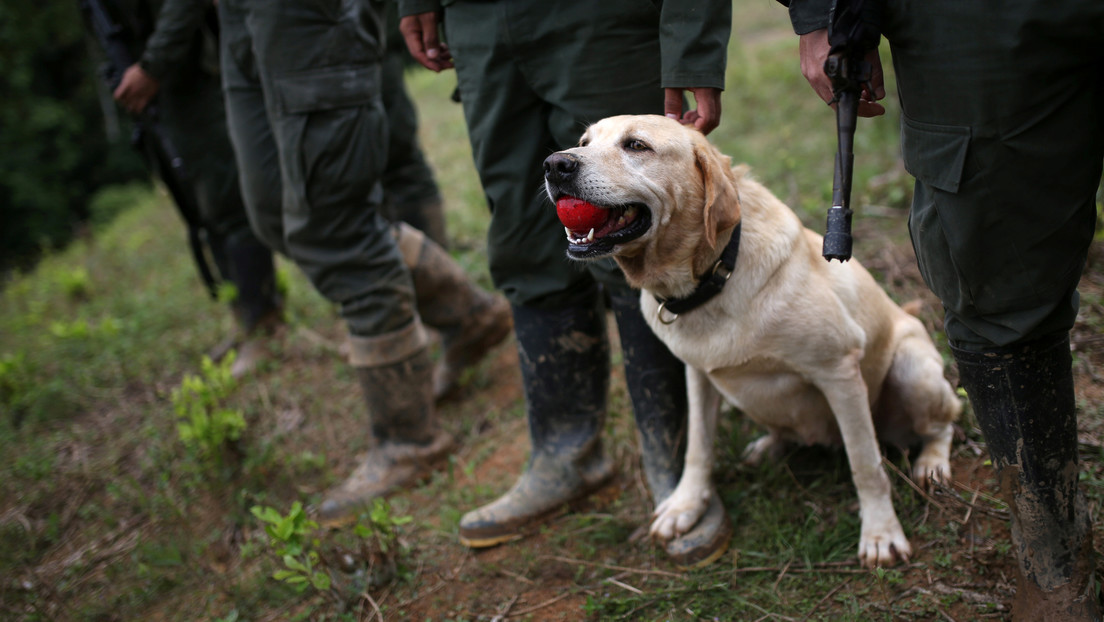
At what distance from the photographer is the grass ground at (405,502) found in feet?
7.02

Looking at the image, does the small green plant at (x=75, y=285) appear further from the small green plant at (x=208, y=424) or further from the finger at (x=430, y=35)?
the finger at (x=430, y=35)

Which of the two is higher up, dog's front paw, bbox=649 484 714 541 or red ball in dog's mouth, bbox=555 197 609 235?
red ball in dog's mouth, bbox=555 197 609 235

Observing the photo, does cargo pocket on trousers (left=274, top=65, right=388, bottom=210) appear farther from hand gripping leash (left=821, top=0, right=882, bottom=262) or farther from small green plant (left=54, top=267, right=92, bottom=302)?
small green plant (left=54, top=267, right=92, bottom=302)

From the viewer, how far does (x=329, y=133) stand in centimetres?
278

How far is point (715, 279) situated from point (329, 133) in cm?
158

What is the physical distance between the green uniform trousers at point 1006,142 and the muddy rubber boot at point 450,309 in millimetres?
2404

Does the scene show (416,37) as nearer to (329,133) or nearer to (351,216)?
(329,133)

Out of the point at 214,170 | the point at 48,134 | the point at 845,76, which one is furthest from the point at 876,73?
the point at 48,134

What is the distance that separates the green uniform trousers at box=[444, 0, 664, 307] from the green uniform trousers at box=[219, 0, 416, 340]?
0.58 meters

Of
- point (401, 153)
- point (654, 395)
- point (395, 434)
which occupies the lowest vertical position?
point (395, 434)

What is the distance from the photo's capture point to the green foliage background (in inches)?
595

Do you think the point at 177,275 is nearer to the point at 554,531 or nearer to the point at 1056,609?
the point at 554,531

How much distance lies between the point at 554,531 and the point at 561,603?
34cm

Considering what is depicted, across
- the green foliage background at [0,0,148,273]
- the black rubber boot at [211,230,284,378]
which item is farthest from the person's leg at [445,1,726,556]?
the green foliage background at [0,0,148,273]
